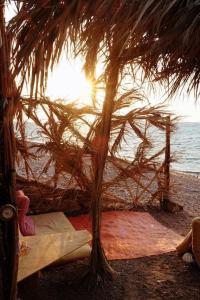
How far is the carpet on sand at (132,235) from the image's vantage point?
394cm

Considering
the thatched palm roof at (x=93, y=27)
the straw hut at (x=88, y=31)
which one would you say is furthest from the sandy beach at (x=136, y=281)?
the thatched palm roof at (x=93, y=27)

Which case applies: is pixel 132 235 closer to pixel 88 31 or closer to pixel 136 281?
pixel 136 281

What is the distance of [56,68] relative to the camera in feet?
6.91

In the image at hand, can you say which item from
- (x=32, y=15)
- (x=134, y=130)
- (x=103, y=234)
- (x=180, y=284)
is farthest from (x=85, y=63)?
(x=103, y=234)

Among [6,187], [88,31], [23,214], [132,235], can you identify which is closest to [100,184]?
[23,214]

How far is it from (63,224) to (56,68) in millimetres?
2494

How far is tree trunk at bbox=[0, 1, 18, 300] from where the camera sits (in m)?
1.91

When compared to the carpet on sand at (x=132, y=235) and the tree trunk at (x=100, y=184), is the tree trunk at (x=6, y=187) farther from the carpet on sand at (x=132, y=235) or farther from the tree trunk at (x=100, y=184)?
the carpet on sand at (x=132, y=235)

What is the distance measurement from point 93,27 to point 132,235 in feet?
10.3

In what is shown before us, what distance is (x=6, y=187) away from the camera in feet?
6.57

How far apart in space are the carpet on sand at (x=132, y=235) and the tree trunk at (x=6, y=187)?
1.76m

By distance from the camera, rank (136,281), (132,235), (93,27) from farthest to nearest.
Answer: (132,235), (136,281), (93,27)

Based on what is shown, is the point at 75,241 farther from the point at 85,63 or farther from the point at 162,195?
the point at 162,195

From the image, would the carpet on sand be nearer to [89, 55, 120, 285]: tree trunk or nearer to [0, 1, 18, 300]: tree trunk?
[89, 55, 120, 285]: tree trunk
